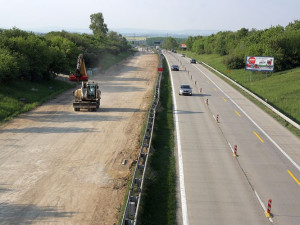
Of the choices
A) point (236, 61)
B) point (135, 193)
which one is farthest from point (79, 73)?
point (236, 61)

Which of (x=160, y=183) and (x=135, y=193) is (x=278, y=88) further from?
(x=135, y=193)

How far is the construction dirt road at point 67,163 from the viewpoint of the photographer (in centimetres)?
1468

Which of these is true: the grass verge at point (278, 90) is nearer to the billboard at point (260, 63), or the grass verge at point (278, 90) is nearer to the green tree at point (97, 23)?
the billboard at point (260, 63)

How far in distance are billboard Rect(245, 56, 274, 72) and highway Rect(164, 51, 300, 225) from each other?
2525cm

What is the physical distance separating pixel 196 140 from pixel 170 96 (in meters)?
19.2

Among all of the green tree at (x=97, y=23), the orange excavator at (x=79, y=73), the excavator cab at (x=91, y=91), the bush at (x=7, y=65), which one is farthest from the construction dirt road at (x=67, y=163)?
the green tree at (x=97, y=23)

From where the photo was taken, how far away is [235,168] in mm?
19516

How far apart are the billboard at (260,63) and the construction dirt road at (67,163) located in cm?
2913

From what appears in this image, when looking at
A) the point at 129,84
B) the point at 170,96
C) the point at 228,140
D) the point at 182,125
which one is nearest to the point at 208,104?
the point at 170,96

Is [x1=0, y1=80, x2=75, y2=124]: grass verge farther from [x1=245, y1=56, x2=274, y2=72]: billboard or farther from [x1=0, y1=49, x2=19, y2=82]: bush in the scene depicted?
[x1=245, y1=56, x2=274, y2=72]: billboard

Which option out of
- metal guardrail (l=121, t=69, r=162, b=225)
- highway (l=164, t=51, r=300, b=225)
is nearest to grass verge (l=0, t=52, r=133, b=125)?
highway (l=164, t=51, r=300, b=225)

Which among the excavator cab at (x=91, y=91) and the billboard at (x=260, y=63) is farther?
the billboard at (x=260, y=63)

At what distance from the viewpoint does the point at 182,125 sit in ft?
95.1

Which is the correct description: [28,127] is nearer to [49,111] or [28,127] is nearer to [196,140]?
[49,111]
